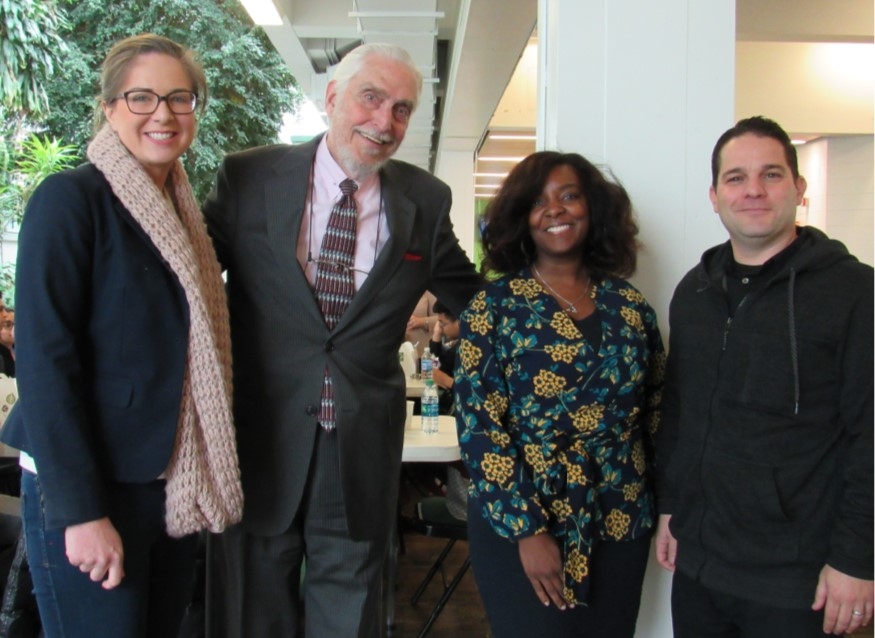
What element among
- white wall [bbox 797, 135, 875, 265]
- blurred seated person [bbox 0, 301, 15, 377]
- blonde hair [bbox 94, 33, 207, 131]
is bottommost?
blurred seated person [bbox 0, 301, 15, 377]

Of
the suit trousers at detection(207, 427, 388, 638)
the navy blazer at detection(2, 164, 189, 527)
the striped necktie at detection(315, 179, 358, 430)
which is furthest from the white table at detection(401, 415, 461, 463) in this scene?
the navy blazer at detection(2, 164, 189, 527)

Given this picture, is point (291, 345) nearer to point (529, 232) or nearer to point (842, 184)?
point (529, 232)

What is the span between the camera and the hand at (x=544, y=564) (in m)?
1.66

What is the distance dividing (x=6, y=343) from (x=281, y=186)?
12.8ft

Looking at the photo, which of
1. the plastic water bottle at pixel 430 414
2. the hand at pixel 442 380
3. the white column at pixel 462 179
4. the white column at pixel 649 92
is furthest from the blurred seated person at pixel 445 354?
the white column at pixel 462 179

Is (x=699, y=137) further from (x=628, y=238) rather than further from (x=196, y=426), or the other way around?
(x=196, y=426)

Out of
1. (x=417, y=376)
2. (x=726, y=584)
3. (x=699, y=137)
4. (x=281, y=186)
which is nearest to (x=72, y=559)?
(x=281, y=186)

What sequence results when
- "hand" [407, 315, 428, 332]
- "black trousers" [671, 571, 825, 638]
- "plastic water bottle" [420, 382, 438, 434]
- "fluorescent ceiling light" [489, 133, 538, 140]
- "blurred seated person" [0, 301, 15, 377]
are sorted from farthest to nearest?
"fluorescent ceiling light" [489, 133, 538, 140] < "hand" [407, 315, 428, 332] < "blurred seated person" [0, 301, 15, 377] < "plastic water bottle" [420, 382, 438, 434] < "black trousers" [671, 571, 825, 638]

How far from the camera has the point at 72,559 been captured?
143 centimetres

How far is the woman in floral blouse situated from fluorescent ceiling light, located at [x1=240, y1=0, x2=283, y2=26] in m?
3.94

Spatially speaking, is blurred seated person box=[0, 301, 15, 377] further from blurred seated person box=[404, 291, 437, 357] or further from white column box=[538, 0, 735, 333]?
white column box=[538, 0, 735, 333]

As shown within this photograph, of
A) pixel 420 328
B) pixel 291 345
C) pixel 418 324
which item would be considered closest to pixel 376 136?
pixel 291 345

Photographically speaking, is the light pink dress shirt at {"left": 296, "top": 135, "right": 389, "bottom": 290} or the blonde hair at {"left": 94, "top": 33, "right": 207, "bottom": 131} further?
the light pink dress shirt at {"left": 296, "top": 135, "right": 389, "bottom": 290}

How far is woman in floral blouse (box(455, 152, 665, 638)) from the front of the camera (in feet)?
5.50
